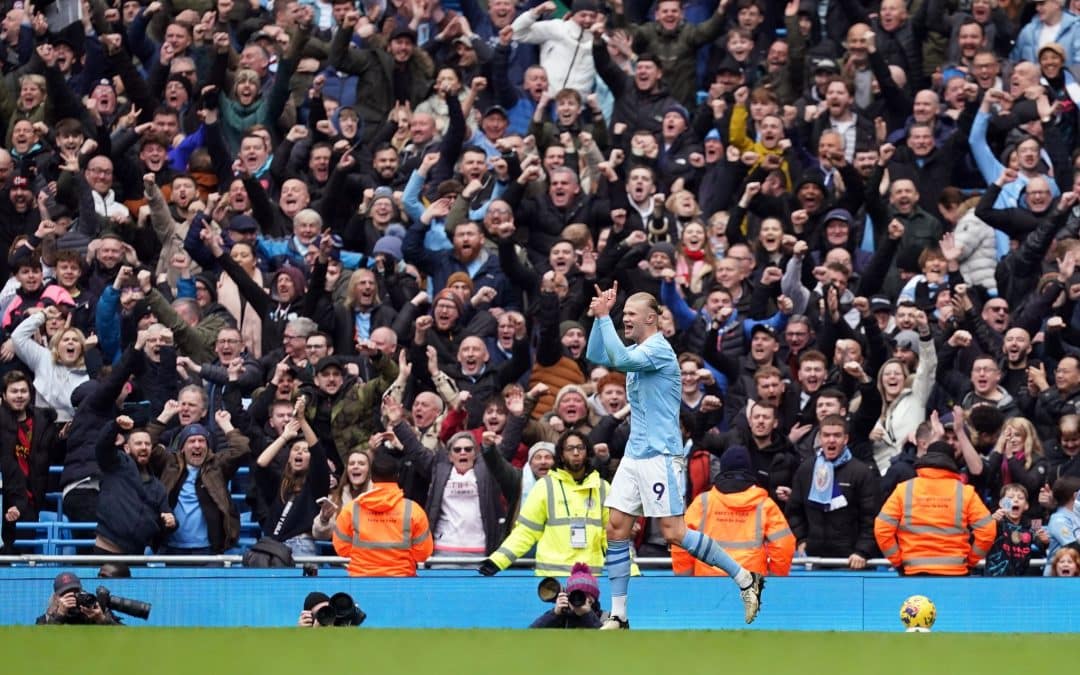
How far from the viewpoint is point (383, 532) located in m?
15.6

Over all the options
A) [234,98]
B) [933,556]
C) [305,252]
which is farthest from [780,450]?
[234,98]

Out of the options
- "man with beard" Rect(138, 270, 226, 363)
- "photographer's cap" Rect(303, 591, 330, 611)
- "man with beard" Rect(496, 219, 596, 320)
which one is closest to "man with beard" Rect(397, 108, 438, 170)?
"man with beard" Rect(496, 219, 596, 320)

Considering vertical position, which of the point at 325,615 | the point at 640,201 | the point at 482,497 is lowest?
the point at 325,615

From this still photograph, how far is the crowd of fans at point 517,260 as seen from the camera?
1681 centimetres

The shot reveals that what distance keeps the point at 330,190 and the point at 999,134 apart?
20.2 ft

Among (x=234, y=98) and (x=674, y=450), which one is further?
(x=234, y=98)

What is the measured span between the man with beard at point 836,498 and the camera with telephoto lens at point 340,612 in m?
3.85

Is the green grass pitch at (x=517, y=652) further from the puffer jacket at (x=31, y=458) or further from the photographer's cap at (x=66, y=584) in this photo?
the puffer jacket at (x=31, y=458)

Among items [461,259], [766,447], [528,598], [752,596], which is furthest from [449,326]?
[752,596]

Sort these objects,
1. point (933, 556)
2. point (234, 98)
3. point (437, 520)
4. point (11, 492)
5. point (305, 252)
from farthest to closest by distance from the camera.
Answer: point (234, 98), point (305, 252), point (11, 492), point (437, 520), point (933, 556)

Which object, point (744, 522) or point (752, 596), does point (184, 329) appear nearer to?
point (744, 522)

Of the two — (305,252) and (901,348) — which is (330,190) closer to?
(305,252)

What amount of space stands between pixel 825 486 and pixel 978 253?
15.0ft

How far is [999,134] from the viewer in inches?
823
